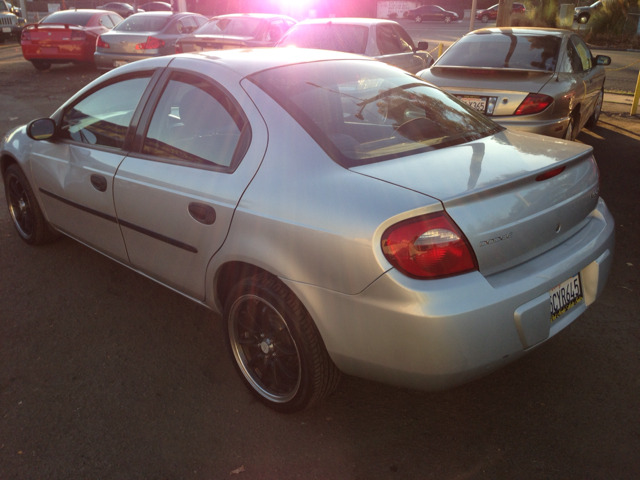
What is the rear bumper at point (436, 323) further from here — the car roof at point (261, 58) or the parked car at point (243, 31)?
the parked car at point (243, 31)

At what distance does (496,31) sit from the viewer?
24.1ft

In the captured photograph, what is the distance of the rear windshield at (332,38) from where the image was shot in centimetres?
859

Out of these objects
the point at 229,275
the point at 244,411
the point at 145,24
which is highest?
the point at 145,24

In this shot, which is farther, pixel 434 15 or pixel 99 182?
pixel 434 15

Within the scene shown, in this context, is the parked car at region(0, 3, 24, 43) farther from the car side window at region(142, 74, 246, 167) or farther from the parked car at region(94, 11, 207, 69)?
the car side window at region(142, 74, 246, 167)

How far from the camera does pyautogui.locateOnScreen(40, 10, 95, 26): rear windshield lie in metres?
15.3

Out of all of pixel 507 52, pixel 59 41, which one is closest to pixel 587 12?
pixel 59 41

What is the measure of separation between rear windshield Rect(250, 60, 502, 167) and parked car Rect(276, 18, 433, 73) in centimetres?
546

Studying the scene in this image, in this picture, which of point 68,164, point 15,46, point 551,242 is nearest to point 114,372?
point 68,164

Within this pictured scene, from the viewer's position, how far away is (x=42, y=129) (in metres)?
3.77

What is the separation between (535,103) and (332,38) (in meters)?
3.77

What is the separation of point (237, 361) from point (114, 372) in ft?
2.40

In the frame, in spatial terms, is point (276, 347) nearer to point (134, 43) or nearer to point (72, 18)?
point (134, 43)

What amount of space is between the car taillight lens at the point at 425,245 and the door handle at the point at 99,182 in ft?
6.56
